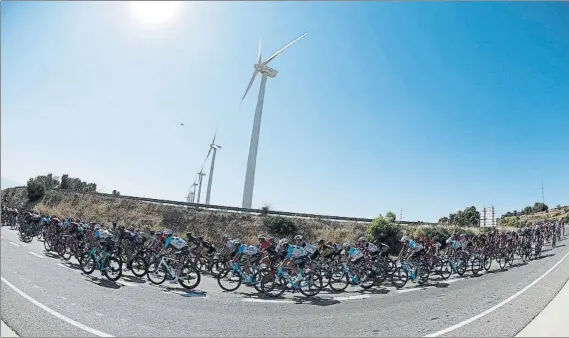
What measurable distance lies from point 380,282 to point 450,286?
95.4 inches

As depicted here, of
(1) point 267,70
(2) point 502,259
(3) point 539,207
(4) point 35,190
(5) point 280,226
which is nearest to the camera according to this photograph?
(2) point 502,259

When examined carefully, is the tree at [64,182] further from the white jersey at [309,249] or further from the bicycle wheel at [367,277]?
the bicycle wheel at [367,277]

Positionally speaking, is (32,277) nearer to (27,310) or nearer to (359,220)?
(27,310)

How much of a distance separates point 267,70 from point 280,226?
60.1ft

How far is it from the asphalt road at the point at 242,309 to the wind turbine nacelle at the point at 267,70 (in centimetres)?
2577

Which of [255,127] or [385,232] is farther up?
[255,127]

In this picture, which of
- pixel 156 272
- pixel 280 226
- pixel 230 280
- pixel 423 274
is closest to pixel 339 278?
pixel 423 274

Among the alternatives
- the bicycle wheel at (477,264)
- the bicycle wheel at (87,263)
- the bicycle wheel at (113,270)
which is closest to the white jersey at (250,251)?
the bicycle wheel at (113,270)

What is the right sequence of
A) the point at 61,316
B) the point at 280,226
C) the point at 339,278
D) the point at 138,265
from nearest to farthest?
1. the point at 61,316
2. the point at 339,278
3. the point at 138,265
4. the point at 280,226

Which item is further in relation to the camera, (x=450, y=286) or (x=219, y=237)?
(x=219, y=237)

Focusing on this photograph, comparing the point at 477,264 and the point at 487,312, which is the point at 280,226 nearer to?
the point at 477,264

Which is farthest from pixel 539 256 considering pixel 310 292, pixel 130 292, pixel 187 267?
pixel 130 292

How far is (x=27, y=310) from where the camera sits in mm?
5609

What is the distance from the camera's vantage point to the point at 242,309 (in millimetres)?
6262
